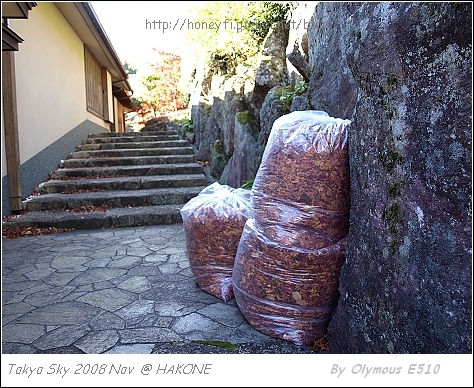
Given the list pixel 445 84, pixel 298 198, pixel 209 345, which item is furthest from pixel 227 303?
pixel 445 84

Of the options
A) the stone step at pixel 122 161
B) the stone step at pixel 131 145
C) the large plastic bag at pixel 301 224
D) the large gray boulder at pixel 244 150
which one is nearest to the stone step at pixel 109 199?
the large gray boulder at pixel 244 150

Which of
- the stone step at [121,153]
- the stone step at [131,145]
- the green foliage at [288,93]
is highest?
the green foliage at [288,93]

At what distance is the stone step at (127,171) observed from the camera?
7052mm

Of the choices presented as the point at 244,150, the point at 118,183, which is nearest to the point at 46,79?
the point at 118,183

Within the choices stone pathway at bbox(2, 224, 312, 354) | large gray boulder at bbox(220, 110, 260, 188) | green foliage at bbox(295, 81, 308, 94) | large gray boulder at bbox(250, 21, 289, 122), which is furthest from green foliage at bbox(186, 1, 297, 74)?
stone pathway at bbox(2, 224, 312, 354)

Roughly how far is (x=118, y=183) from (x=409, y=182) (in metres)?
6.06

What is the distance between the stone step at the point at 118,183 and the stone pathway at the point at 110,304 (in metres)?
2.30

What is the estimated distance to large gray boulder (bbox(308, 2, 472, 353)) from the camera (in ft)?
3.69

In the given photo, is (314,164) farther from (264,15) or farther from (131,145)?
(131,145)

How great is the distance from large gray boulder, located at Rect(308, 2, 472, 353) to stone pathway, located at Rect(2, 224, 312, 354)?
65 cm

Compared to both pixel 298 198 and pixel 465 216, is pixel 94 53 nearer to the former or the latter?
pixel 298 198

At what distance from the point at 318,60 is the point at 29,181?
5348 millimetres

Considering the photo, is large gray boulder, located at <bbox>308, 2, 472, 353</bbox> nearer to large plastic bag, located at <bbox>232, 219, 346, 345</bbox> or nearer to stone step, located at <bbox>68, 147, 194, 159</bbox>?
large plastic bag, located at <bbox>232, 219, 346, 345</bbox>

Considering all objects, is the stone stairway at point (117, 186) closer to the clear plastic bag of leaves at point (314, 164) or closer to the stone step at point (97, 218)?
the stone step at point (97, 218)
